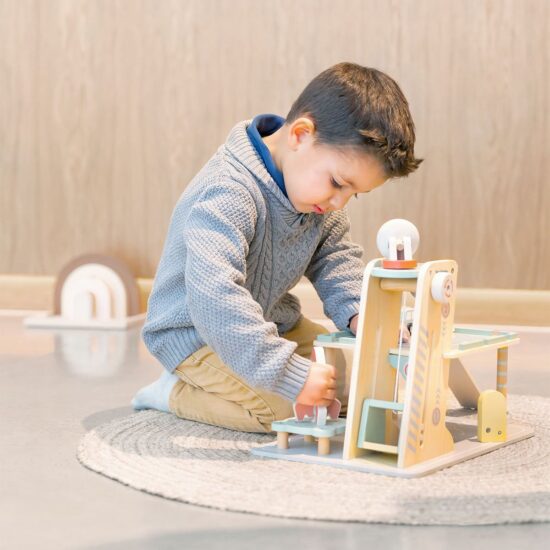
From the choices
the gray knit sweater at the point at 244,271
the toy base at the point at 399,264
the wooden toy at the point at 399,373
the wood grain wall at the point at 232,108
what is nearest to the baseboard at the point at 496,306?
the wood grain wall at the point at 232,108

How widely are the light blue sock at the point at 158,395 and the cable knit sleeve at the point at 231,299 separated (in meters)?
0.18

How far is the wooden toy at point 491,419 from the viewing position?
1185mm

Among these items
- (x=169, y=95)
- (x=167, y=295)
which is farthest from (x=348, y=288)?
(x=169, y=95)

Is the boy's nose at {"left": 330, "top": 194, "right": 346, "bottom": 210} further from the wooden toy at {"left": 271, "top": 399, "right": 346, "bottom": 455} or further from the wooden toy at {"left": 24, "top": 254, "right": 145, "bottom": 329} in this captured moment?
the wooden toy at {"left": 24, "top": 254, "right": 145, "bottom": 329}

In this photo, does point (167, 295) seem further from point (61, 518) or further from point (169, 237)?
point (61, 518)

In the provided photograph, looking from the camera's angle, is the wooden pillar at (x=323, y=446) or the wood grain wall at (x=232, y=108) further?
the wood grain wall at (x=232, y=108)

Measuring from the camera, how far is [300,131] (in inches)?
47.2

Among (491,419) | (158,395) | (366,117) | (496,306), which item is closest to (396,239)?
(366,117)

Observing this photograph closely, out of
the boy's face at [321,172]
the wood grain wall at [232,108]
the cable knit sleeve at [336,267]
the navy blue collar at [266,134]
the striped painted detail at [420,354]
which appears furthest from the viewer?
the wood grain wall at [232,108]

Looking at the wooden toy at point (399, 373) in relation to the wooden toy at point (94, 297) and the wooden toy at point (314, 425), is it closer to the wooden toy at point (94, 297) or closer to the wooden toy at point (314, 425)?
the wooden toy at point (314, 425)

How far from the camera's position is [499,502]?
951 mm

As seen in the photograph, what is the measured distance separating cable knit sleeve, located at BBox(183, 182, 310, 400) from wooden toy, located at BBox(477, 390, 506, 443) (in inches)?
8.6

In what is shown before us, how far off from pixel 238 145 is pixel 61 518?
535 millimetres

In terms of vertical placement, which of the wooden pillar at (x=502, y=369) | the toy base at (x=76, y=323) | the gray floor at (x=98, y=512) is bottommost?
the gray floor at (x=98, y=512)
